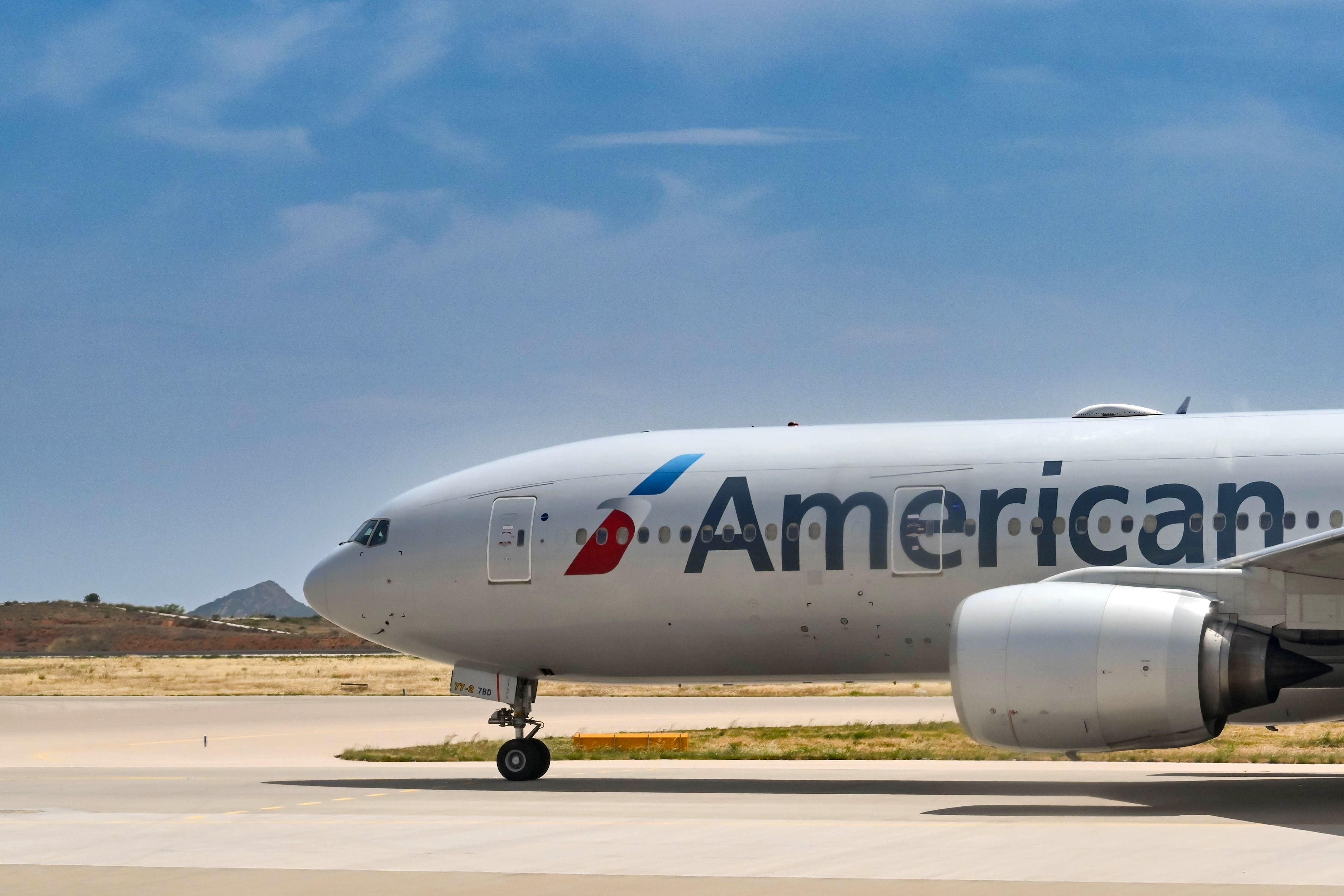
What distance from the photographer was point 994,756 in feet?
77.9

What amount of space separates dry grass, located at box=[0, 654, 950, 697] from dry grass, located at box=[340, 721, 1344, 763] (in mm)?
9909

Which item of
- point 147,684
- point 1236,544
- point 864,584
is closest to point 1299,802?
point 1236,544

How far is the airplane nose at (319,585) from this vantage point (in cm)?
2091

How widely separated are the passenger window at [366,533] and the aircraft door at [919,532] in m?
7.28

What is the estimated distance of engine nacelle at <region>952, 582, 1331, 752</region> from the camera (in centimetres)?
1457

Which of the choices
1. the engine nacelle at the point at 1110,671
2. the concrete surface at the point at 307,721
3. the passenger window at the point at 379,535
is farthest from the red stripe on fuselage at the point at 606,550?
the concrete surface at the point at 307,721

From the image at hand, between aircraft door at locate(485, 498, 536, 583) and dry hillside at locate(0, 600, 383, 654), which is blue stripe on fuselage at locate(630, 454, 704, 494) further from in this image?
dry hillside at locate(0, 600, 383, 654)

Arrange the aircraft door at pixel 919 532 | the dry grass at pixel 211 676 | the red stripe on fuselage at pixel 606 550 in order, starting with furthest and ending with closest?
the dry grass at pixel 211 676 < the red stripe on fuselage at pixel 606 550 < the aircraft door at pixel 919 532

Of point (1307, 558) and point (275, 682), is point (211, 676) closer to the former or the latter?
point (275, 682)

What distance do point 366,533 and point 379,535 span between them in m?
0.26

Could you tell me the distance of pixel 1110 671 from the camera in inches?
576

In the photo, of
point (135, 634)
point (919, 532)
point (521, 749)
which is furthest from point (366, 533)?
point (135, 634)

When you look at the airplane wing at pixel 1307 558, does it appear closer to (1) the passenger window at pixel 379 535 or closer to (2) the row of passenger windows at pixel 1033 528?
(2) the row of passenger windows at pixel 1033 528

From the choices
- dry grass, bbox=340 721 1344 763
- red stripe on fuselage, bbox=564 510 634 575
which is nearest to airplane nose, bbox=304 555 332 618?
red stripe on fuselage, bbox=564 510 634 575
